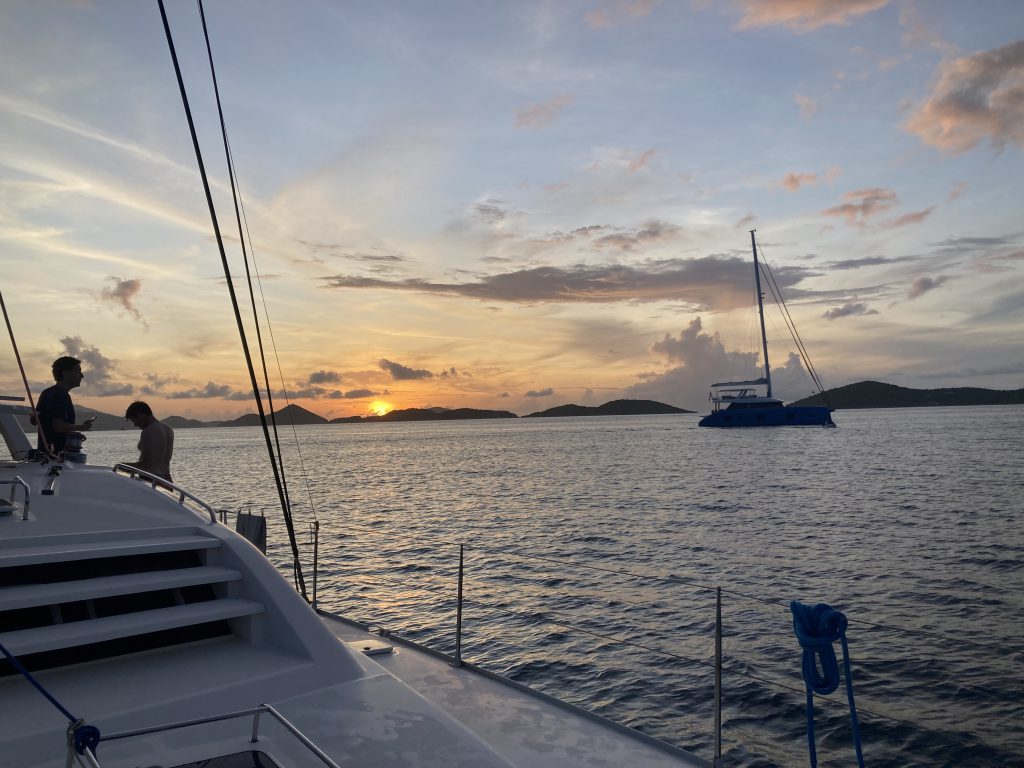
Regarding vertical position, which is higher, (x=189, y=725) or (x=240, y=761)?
(x=189, y=725)

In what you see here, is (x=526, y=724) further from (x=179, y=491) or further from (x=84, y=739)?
(x=179, y=491)

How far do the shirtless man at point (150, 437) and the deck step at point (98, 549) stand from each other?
9.75ft

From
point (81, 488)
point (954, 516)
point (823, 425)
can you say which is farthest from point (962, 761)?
point (823, 425)

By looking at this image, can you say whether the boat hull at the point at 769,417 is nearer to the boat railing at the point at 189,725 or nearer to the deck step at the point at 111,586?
the deck step at the point at 111,586

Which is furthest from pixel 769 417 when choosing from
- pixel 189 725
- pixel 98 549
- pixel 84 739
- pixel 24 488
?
pixel 84 739

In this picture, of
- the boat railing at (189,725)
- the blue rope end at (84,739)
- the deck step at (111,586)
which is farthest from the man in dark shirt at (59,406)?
the blue rope end at (84,739)

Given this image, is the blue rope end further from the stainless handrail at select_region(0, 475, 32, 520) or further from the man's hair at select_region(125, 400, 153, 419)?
the man's hair at select_region(125, 400, 153, 419)

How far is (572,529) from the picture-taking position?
30109 millimetres

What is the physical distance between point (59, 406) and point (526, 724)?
584 cm

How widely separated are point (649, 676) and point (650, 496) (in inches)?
1211

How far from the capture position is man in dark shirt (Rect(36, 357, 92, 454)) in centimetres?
693

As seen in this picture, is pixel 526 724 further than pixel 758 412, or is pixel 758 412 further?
pixel 758 412

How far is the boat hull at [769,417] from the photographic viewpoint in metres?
121

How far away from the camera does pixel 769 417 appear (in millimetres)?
121000
